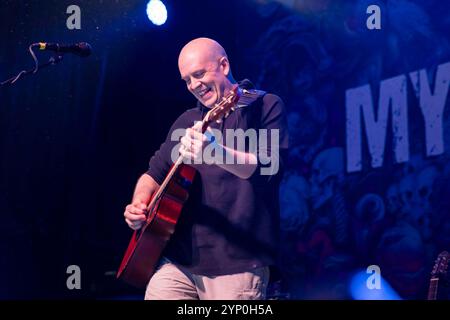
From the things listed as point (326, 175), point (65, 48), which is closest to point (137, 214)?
point (65, 48)

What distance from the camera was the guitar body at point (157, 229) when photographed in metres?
2.99

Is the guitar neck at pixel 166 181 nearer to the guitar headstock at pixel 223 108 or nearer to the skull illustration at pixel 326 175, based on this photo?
the guitar headstock at pixel 223 108

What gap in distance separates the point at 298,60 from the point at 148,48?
139 cm

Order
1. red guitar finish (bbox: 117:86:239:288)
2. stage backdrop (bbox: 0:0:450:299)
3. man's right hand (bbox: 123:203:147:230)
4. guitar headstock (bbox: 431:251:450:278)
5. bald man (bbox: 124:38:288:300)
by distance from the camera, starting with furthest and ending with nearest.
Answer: stage backdrop (bbox: 0:0:450:299) → guitar headstock (bbox: 431:251:450:278) → man's right hand (bbox: 123:203:147:230) → red guitar finish (bbox: 117:86:239:288) → bald man (bbox: 124:38:288:300)

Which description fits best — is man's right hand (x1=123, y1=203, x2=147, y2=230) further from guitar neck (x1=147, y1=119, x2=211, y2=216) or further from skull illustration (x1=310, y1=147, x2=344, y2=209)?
skull illustration (x1=310, y1=147, x2=344, y2=209)

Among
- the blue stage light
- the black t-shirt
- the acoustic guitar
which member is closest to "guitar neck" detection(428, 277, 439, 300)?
the acoustic guitar

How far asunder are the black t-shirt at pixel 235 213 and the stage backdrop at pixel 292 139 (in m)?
1.75

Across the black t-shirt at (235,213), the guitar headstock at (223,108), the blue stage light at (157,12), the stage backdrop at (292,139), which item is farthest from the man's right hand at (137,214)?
the blue stage light at (157,12)

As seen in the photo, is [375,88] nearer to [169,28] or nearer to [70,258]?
[169,28]

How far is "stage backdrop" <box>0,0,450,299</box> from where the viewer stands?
14.6ft

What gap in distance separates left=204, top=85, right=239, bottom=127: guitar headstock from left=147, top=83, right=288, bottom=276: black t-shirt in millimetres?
65

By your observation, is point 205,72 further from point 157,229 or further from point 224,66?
point 157,229

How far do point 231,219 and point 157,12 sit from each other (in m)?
2.48
